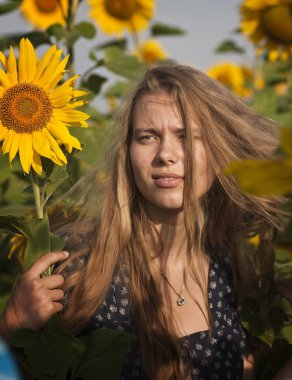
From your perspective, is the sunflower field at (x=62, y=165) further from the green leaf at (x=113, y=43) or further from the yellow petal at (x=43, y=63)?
the green leaf at (x=113, y=43)

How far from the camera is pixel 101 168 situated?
2.05 meters

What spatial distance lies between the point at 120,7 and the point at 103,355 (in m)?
2.34

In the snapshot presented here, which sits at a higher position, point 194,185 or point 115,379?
point 194,185

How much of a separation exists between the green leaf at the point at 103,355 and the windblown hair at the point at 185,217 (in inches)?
6.6

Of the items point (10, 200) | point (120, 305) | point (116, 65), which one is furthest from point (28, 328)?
point (116, 65)

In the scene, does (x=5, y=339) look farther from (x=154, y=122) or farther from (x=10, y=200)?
(x=10, y=200)

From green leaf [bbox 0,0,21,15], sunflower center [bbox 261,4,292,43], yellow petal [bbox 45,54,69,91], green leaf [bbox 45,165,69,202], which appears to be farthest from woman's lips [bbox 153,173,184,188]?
green leaf [bbox 0,0,21,15]

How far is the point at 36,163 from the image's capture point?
1.46 m

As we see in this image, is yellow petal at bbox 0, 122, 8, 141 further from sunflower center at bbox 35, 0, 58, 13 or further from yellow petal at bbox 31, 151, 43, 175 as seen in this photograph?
sunflower center at bbox 35, 0, 58, 13

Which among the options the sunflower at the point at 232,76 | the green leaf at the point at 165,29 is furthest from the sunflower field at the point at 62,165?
the sunflower at the point at 232,76

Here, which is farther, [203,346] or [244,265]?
[244,265]

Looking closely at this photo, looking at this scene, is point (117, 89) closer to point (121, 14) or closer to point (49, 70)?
point (121, 14)

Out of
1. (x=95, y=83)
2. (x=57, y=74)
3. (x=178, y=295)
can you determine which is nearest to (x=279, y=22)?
(x=95, y=83)

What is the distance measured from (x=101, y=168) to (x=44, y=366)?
2.44 ft
